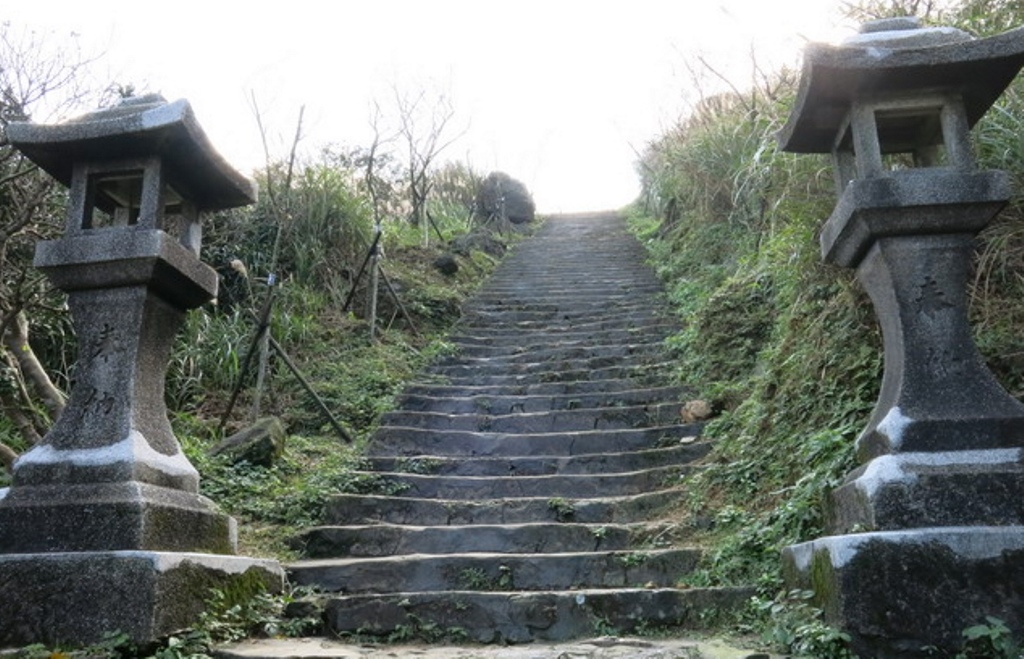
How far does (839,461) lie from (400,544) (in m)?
2.63

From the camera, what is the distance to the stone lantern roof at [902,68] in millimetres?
3154

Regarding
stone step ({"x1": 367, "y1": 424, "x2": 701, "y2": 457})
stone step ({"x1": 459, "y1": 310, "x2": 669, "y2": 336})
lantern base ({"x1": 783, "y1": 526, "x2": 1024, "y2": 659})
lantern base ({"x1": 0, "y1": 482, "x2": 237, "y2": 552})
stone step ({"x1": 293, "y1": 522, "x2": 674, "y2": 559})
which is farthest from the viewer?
stone step ({"x1": 459, "y1": 310, "x2": 669, "y2": 336})

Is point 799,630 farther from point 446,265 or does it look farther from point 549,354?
point 446,265

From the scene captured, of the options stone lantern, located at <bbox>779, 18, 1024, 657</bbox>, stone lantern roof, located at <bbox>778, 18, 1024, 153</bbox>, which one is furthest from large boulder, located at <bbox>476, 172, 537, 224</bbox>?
stone lantern, located at <bbox>779, 18, 1024, 657</bbox>

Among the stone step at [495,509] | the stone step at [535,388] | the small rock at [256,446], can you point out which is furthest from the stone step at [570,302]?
the stone step at [495,509]

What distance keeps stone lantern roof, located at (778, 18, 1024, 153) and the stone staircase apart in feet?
7.45

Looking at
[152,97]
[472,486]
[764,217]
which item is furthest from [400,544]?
[764,217]

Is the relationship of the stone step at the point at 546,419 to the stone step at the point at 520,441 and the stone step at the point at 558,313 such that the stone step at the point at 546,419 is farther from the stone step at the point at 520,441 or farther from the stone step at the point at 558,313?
the stone step at the point at 558,313

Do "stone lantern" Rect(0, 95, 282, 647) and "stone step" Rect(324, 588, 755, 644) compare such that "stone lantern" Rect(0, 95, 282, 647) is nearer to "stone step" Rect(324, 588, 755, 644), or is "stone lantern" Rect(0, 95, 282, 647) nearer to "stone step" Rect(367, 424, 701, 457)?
"stone step" Rect(324, 588, 755, 644)

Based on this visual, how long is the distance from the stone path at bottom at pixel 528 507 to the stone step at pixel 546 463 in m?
0.01

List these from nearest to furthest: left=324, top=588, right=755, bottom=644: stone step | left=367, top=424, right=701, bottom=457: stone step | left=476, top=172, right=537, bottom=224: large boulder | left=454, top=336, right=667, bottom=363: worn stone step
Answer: left=324, top=588, right=755, bottom=644: stone step, left=367, top=424, right=701, bottom=457: stone step, left=454, top=336, right=667, bottom=363: worn stone step, left=476, top=172, right=537, bottom=224: large boulder

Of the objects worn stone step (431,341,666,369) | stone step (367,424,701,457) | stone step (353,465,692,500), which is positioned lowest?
stone step (353,465,692,500)

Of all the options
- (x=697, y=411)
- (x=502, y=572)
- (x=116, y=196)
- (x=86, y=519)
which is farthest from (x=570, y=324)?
(x=86, y=519)

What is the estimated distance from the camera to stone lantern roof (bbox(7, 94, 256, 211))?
12.1 feet
